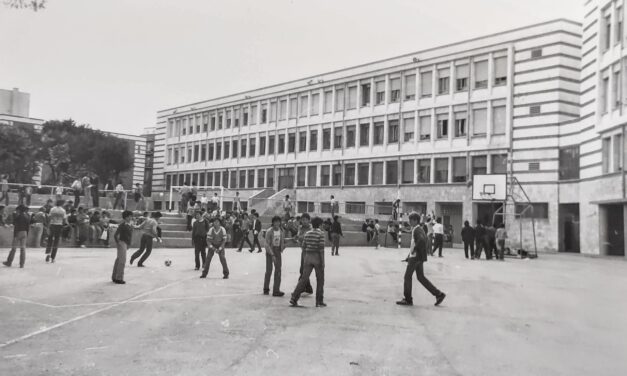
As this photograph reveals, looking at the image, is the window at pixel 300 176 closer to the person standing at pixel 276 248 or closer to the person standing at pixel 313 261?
the person standing at pixel 276 248

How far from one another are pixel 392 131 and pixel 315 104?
30.4ft

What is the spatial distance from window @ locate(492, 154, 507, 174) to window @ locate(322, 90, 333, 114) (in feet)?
53.1

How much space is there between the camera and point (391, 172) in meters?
44.8

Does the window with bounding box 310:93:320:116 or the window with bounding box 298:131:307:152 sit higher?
the window with bounding box 310:93:320:116

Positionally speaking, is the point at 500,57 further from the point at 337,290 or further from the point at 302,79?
the point at 337,290

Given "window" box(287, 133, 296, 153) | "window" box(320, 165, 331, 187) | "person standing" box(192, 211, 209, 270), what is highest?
"window" box(287, 133, 296, 153)

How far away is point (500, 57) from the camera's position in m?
39.2


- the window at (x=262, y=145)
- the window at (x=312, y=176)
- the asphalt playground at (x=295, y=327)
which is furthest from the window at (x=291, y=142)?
the asphalt playground at (x=295, y=327)

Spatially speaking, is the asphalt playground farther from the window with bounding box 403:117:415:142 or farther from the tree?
the tree

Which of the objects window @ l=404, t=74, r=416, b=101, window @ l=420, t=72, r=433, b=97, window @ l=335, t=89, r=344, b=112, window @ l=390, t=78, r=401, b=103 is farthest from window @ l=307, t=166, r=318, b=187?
window @ l=420, t=72, r=433, b=97

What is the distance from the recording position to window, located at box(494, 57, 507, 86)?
3894 cm

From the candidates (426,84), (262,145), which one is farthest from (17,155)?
(426,84)

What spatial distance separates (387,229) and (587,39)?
15.8 metres

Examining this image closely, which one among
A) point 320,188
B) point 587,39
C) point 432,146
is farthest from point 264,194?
point 587,39
